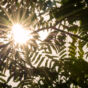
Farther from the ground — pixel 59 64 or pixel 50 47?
pixel 50 47

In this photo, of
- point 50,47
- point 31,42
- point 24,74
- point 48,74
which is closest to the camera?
point 50,47

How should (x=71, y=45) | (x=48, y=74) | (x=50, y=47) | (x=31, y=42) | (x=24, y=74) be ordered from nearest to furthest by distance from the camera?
1. (x=71, y=45)
2. (x=50, y=47)
3. (x=31, y=42)
4. (x=48, y=74)
5. (x=24, y=74)

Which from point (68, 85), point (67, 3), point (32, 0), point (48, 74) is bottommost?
point (68, 85)

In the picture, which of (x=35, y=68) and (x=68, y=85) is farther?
(x=35, y=68)

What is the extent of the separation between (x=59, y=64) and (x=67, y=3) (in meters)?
0.91

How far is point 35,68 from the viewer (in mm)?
2691

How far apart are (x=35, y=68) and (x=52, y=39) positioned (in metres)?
0.72

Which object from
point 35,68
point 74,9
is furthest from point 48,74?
point 74,9

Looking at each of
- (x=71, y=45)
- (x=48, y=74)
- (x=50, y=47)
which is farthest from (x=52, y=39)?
(x=48, y=74)

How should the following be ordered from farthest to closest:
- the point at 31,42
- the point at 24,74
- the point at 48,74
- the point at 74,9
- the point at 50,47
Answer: the point at 24,74
the point at 48,74
the point at 31,42
the point at 50,47
the point at 74,9

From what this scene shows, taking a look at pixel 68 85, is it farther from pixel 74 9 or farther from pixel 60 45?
pixel 74 9

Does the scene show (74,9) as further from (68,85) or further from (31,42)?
(68,85)

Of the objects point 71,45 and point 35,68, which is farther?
point 35,68

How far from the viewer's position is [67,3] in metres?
1.54
